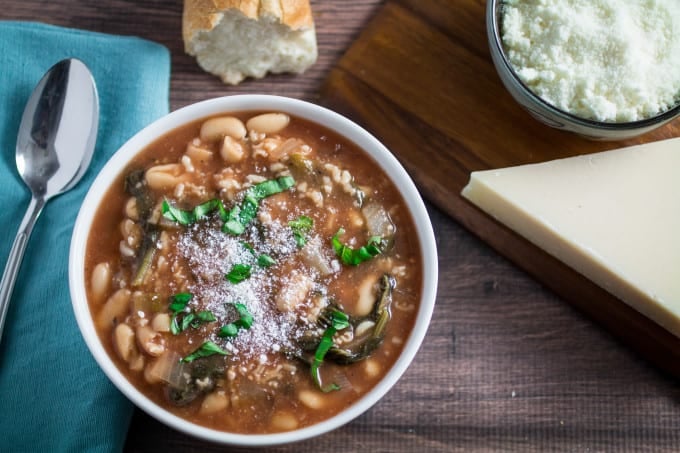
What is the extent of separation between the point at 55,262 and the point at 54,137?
0.53m

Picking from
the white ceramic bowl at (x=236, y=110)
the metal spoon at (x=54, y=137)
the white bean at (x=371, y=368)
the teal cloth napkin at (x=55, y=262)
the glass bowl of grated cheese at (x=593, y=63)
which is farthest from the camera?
the metal spoon at (x=54, y=137)

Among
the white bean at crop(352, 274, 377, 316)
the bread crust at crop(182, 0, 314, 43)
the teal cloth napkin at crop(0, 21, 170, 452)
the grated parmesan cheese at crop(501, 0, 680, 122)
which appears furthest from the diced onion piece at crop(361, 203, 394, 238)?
the teal cloth napkin at crop(0, 21, 170, 452)

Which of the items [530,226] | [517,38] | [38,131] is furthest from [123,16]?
[530,226]

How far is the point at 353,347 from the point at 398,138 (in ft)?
3.74

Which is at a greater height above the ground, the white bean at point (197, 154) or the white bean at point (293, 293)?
the white bean at point (197, 154)

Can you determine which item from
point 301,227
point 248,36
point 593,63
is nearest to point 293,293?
point 301,227

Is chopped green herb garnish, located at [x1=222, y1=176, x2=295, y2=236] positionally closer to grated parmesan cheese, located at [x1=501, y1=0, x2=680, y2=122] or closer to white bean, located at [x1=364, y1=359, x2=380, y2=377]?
white bean, located at [x1=364, y1=359, x2=380, y2=377]

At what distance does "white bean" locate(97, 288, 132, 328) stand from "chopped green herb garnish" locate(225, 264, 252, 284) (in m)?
0.35

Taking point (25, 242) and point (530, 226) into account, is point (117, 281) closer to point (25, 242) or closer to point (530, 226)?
point (25, 242)

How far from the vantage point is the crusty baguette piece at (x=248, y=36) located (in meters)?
2.99

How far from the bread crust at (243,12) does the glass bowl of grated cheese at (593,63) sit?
81 cm

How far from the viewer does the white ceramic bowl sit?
226cm

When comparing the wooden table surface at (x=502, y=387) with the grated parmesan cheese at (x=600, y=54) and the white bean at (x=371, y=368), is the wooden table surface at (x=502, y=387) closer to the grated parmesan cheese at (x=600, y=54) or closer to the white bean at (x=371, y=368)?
the white bean at (x=371, y=368)

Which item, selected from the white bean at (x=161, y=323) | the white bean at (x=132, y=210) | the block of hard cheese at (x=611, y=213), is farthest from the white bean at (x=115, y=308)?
the block of hard cheese at (x=611, y=213)
